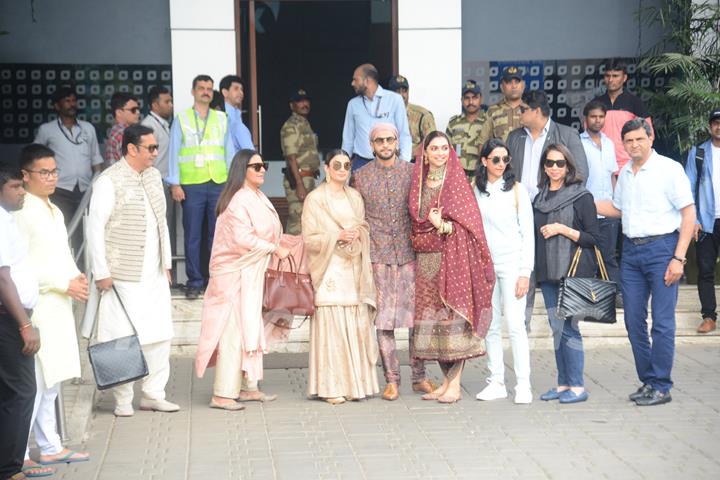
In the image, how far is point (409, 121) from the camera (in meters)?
11.5

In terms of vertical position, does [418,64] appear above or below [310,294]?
above

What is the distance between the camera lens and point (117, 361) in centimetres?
765

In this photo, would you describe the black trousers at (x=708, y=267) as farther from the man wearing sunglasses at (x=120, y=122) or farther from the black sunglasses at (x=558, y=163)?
the man wearing sunglasses at (x=120, y=122)

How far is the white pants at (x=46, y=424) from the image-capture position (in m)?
6.88

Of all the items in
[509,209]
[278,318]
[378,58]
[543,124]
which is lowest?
[278,318]

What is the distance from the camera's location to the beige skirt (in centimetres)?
848

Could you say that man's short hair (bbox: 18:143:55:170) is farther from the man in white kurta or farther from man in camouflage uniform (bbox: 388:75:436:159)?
man in camouflage uniform (bbox: 388:75:436:159)

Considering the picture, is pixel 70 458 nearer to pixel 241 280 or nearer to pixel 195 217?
pixel 241 280

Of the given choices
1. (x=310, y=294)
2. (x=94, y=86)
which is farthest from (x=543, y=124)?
(x=94, y=86)

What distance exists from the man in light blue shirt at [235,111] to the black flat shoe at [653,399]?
442cm

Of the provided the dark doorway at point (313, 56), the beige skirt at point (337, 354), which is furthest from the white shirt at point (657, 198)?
the dark doorway at point (313, 56)

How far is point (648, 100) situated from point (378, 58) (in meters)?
3.27

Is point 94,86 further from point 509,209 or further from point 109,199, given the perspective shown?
point 509,209

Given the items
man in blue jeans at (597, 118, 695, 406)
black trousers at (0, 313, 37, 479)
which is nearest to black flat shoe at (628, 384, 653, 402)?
man in blue jeans at (597, 118, 695, 406)
